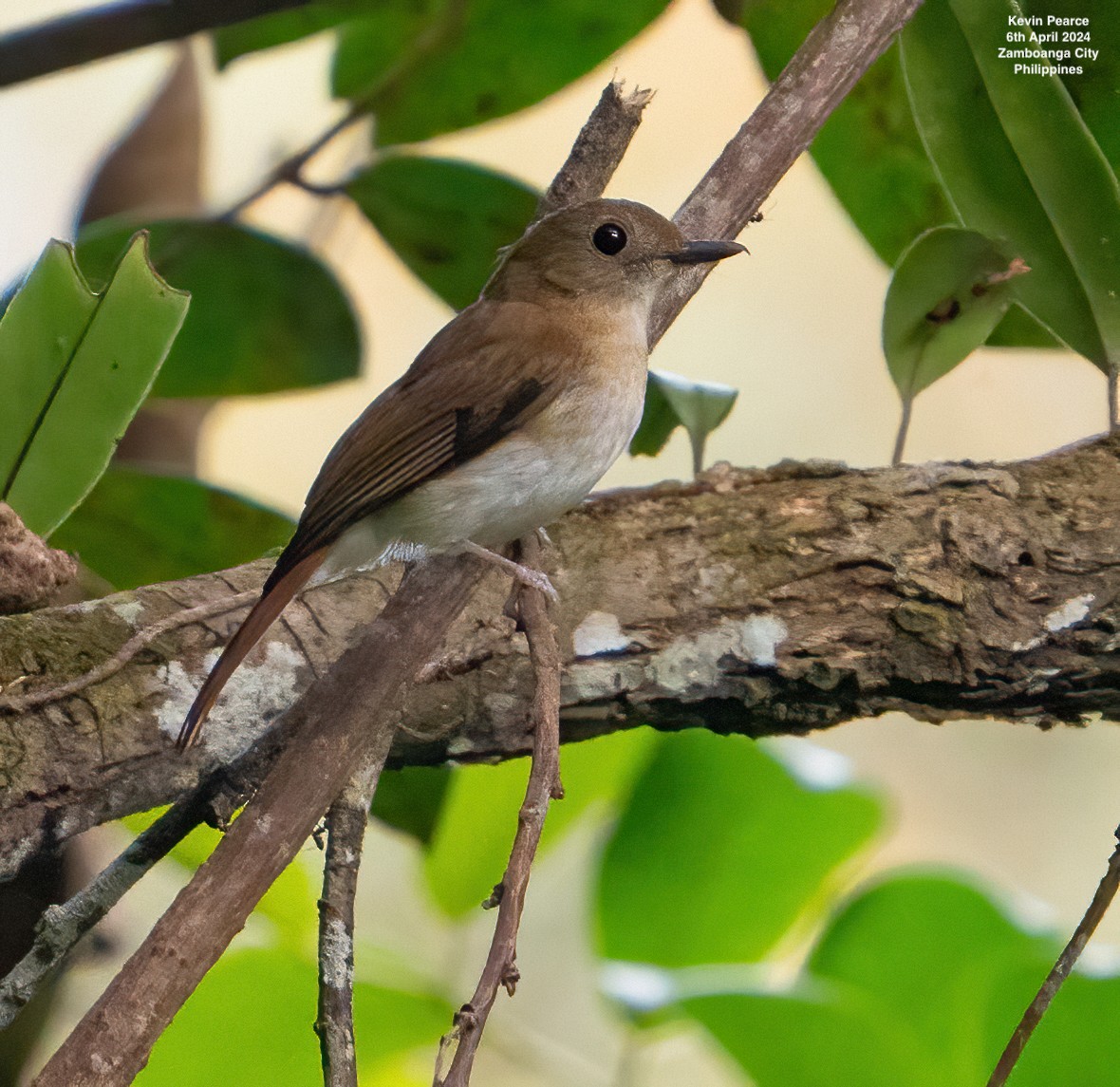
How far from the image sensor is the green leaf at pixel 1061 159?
1479 millimetres

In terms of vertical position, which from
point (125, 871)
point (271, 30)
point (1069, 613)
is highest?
point (271, 30)

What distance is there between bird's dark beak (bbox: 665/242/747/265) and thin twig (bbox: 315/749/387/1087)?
0.67 metres

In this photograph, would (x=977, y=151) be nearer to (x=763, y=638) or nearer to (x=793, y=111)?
(x=793, y=111)

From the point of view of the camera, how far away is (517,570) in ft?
4.21

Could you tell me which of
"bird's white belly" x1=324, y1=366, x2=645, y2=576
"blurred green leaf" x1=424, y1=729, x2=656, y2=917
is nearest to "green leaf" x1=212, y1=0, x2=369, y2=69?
"bird's white belly" x1=324, y1=366, x2=645, y2=576

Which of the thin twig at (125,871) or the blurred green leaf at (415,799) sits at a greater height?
the blurred green leaf at (415,799)

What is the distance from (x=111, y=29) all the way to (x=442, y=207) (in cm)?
55

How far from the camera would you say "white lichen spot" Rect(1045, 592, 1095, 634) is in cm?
132

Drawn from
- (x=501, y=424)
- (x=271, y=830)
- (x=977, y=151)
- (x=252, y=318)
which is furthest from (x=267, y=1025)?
(x=977, y=151)

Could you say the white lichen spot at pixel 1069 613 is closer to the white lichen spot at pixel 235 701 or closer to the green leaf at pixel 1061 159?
the green leaf at pixel 1061 159

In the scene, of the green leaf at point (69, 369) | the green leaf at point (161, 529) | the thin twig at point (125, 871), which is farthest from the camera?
the green leaf at point (161, 529)

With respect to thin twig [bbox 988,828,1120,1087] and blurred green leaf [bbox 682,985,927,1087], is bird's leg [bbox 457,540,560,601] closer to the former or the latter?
blurred green leaf [bbox 682,985,927,1087]

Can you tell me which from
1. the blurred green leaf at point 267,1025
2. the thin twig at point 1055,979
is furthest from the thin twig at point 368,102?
the thin twig at point 1055,979

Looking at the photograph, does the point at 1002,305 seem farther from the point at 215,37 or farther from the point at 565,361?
the point at 215,37
